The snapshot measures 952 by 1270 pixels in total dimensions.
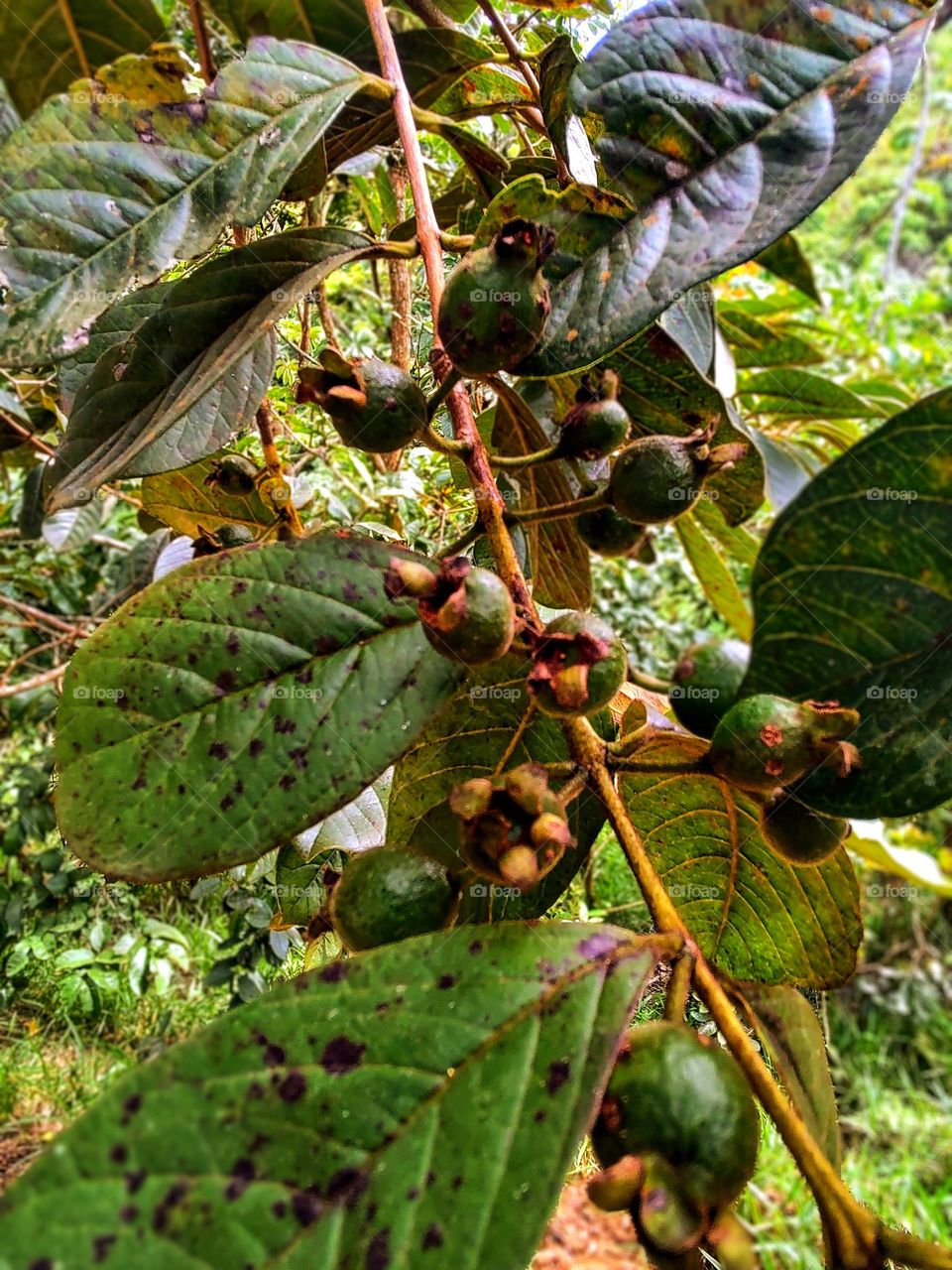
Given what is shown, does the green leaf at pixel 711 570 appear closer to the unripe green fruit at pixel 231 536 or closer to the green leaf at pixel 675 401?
the green leaf at pixel 675 401

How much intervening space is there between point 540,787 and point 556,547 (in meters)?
0.49

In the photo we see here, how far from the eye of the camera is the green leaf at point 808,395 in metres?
1.70

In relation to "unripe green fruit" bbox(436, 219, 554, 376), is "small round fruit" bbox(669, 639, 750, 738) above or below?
below

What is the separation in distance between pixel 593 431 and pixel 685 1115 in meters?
0.47

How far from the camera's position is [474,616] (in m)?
0.48

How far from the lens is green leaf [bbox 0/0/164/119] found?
82 centimetres

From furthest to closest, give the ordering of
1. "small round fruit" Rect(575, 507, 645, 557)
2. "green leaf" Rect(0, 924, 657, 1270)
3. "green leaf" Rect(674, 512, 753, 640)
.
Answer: "green leaf" Rect(674, 512, 753, 640)
"small round fruit" Rect(575, 507, 645, 557)
"green leaf" Rect(0, 924, 657, 1270)

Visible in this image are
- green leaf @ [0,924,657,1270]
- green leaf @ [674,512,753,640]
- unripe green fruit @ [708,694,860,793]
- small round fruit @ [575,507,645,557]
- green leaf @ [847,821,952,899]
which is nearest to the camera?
green leaf @ [0,924,657,1270]

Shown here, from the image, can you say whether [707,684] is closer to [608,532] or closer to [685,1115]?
[608,532]

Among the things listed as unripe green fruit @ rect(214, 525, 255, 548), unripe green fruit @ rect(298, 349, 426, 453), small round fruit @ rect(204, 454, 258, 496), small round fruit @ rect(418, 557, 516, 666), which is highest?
unripe green fruit @ rect(298, 349, 426, 453)

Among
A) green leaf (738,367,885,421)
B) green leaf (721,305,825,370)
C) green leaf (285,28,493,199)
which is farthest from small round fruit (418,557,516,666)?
green leaf (738,367,885,421)

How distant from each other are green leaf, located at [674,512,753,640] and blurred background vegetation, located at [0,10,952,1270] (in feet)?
0.98

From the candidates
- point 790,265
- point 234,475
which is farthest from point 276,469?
point 790,265

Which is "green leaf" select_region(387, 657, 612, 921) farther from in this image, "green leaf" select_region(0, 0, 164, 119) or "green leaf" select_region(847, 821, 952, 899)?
"green leaf" select_region(847, 821, 952, 899)
